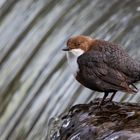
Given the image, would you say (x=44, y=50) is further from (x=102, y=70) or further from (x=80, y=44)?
(x=102, y=70)

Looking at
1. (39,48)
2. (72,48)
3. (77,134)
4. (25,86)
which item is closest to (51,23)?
(39,48)

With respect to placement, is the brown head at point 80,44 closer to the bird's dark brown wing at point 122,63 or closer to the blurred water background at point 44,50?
the bird's dark brown wing at point 122,63

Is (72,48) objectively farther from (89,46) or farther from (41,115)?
(41,115)

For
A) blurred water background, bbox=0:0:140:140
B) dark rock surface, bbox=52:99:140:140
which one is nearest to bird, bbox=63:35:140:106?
dark rock surface, bbox=52:99:140:140

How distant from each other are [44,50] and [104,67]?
237 cm

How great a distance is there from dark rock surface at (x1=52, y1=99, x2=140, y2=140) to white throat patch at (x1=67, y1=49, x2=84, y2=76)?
0.78ft

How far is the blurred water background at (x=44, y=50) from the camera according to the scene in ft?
18.0

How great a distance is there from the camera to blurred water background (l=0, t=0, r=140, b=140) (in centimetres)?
548

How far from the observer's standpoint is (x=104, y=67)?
3.83 metres

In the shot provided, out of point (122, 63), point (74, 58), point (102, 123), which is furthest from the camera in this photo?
point (74, 58)

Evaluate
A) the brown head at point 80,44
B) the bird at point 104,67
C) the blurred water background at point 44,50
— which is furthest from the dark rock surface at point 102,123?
the blurred water background at point 44,50

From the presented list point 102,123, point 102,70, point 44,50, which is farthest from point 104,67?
point 44,50

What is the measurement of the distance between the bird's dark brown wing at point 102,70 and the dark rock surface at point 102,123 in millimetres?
155

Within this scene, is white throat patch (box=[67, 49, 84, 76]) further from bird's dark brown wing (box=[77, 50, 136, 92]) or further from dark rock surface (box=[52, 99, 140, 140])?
dark rock surface (box=[52, 99, 140, 140])
